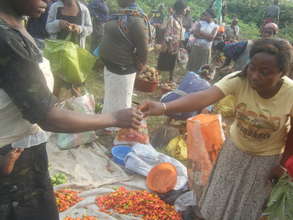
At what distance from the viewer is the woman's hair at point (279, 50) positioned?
2.38 meters

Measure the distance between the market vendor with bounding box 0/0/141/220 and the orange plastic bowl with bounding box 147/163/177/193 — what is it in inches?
73.4

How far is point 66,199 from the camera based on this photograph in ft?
12.3

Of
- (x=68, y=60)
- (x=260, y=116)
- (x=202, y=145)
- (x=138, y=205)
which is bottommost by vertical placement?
(x=138, y=205)

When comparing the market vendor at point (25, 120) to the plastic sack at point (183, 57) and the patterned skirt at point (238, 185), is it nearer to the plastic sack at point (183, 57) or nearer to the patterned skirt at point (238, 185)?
the patterned skirt at point (238, 185)

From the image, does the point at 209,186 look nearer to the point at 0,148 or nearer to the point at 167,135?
the point at 0,148

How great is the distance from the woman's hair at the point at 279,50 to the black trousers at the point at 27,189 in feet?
5.28

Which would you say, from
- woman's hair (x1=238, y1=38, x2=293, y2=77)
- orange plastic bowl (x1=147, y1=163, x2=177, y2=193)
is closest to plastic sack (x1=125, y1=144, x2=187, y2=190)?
orange plastic bowl (x1=147, y1=163, x2=177, y2=193)

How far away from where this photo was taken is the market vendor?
5.15 feet

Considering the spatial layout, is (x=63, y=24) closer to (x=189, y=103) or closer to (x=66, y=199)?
(x=66, y=199)

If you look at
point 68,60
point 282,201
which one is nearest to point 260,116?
point 282,201

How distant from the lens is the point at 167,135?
5.34 meters

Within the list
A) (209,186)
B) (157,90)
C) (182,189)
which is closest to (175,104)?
(209,186)

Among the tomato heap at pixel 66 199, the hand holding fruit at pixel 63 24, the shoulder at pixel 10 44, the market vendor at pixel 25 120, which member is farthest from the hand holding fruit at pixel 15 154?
the hand holding fruit at pixel 63 24

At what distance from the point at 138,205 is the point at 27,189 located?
1.87 meters
